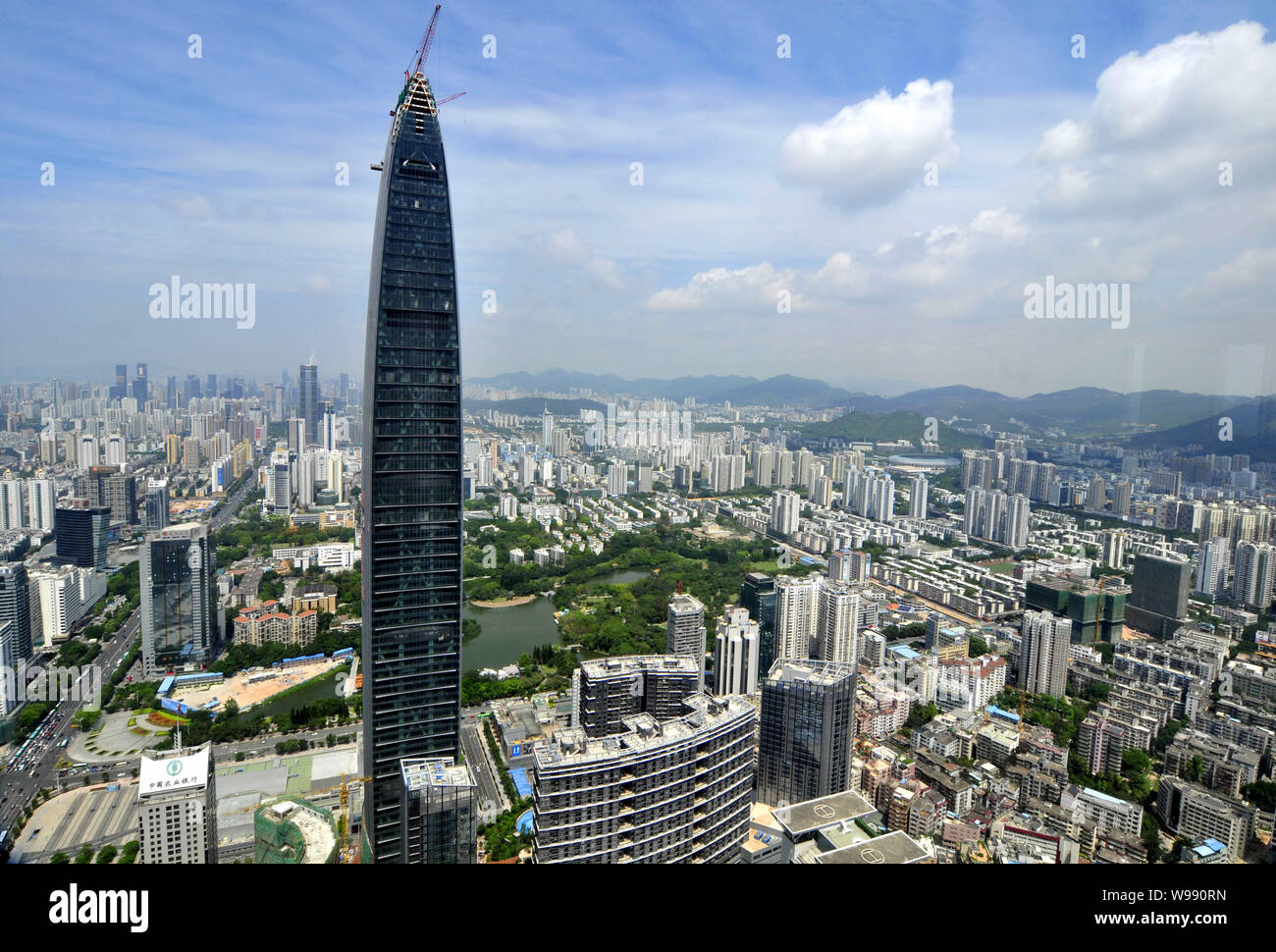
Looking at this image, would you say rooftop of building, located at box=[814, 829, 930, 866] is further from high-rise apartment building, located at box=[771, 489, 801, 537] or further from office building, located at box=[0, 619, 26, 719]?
high-rise apartment building, located at box=[771, 489, 801, 537]

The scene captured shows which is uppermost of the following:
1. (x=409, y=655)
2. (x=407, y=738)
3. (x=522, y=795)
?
(x=409, y=655)

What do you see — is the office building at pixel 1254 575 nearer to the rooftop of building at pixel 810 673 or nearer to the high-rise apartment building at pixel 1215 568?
the high-rise apartment building at pixel 1215 568

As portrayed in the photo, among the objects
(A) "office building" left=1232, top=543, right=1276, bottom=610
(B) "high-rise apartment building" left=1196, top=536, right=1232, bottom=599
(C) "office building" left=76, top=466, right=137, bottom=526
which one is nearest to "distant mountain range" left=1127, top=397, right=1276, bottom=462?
(B) "high-rise apartment building" left=1196, top=536, right=1232, bottom=599

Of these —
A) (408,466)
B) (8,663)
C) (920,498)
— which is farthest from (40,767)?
(920,498)

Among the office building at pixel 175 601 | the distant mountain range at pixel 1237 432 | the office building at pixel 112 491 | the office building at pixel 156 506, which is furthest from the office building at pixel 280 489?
the distant mountain range at pixel 1237 432

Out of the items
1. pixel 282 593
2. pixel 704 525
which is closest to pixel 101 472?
pixel 282 593
